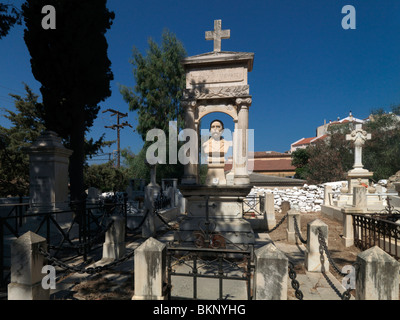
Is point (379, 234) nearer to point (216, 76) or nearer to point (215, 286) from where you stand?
point (215, 286)

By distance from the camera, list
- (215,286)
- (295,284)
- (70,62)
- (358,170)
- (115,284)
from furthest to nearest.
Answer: (358,170) → (70,62) → (115,284) → (215,286) → (295,284)

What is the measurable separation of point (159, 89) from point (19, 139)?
13877 mm

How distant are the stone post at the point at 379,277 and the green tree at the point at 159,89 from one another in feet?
72.5

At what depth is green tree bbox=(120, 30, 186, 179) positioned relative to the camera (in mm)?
23781

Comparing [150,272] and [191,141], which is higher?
[191,141]

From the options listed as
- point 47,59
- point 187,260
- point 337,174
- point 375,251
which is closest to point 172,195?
point 187,260

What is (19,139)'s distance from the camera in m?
18.9

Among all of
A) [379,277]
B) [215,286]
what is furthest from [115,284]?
[379,277]

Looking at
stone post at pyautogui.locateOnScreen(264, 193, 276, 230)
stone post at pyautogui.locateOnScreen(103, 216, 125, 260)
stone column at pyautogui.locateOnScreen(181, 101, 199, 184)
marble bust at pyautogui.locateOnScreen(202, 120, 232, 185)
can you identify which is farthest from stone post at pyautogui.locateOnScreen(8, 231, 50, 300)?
stone post at pyautogui.locateOnScreen(264, 193, 276, 230)

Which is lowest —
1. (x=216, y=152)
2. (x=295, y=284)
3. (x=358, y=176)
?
(x=295, y=284)

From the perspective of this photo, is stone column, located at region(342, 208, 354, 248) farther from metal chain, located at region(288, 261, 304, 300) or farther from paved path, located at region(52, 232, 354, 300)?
metal chain, located at region(288, 261, 304, 300)

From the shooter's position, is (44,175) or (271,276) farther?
(44,175)

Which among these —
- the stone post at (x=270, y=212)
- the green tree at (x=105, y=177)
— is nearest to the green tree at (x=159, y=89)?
the green tree at (x=105, y=177)

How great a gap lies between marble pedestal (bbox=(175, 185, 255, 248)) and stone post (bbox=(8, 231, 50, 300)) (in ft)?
12.4
